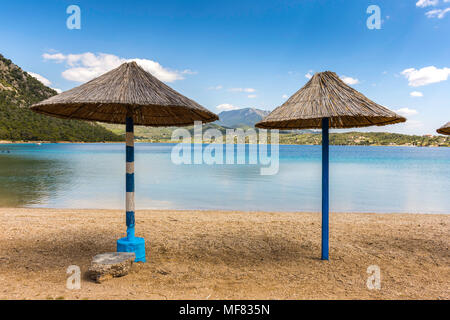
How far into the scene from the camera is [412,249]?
586 centimetres

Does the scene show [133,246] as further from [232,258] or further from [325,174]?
[325,174]

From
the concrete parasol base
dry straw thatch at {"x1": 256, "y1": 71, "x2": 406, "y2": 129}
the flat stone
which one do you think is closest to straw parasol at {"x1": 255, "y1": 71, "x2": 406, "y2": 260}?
dry straw thatch at {"x1": 256, "y1": 71, "x2": 406, "y2": 129}

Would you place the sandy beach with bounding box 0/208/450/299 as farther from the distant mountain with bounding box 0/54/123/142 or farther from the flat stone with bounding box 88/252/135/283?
the distant mountain with bounding box 0/54/123/142

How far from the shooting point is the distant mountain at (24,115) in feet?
204

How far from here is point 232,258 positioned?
5246 mm

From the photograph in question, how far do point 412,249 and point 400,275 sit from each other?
170cm

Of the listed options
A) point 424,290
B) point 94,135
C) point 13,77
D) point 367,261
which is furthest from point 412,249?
point 94,135

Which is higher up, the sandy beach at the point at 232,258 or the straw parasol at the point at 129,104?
the straw parasol at the point at 129,104

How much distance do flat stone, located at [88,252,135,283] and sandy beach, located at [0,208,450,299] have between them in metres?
0.10

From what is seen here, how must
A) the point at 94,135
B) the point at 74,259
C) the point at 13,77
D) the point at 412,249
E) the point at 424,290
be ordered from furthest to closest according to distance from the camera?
the point at 94,135
the point at 13,77
the point at 412,249
the point at 74,259
the point at 424,290

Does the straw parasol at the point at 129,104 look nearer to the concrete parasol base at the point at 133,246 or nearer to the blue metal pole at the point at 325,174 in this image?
the concrete parasol base at the point at 133,246

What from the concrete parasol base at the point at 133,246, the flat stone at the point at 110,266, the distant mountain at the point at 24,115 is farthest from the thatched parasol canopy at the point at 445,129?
the distant mountain at the point at 24,115

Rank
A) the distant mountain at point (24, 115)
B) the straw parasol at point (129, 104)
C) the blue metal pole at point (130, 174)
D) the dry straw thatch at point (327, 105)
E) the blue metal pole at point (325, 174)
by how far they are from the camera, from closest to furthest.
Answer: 1. the straw parasol at point (129, 104)
2. the dry straw thatch at point (327, 105)
3. the blue metal pole at point (130, 174)
4. the blue metal pole at point (325, 174)
5. the distant mountain at point (24, 115)
